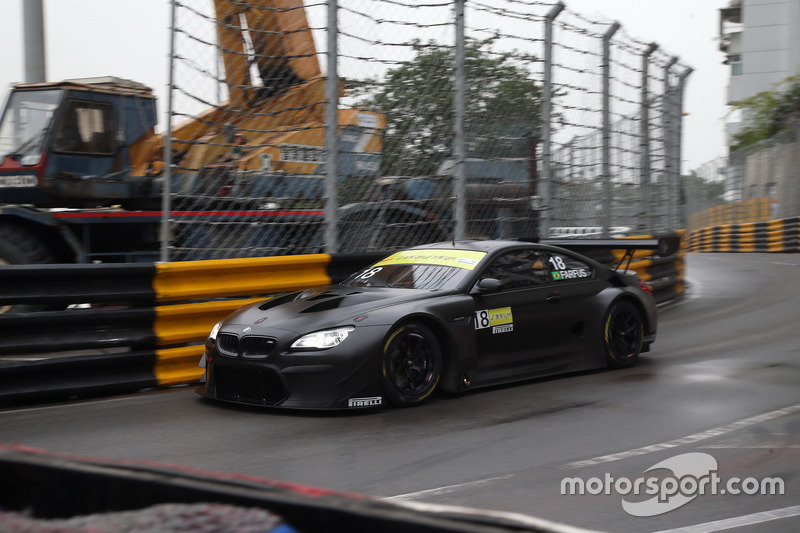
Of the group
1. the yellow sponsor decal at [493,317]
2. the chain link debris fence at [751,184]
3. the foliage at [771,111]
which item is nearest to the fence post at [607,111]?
the yellow sponsor decal at [493,317]

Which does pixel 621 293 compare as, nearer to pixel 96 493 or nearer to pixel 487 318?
pixel 487 318

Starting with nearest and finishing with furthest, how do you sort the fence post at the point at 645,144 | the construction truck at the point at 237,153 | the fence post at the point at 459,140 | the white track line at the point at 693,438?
the white track line at the point at 693,438 < the construction truck at the point at 237,153 < the fence post at the point at 459,140 < the fence post at the point at 645,144

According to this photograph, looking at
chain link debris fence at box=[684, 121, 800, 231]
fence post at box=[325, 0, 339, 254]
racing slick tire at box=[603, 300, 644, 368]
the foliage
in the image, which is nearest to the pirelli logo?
racing slick tire at box=[603, 300, 644, 368]

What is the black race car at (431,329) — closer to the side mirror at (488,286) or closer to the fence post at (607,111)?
the side mirror at (488,286)

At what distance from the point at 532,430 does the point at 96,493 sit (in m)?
3.94

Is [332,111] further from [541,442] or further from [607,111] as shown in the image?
[607,111]

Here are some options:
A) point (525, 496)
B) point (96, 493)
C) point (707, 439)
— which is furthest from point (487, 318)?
point (96, 493)

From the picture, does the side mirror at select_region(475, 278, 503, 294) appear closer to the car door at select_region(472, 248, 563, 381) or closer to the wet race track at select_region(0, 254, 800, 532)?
the car door at select_region(472, 248, 563, 381)

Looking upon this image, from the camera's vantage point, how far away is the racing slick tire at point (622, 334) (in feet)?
25.6

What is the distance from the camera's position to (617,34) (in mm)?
12539

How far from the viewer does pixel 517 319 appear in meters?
7.05

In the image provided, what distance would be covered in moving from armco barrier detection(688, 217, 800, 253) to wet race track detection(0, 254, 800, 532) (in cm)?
2133

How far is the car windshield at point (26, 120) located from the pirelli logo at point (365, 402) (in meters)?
Answer: 7.53

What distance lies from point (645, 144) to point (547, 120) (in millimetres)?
3397
